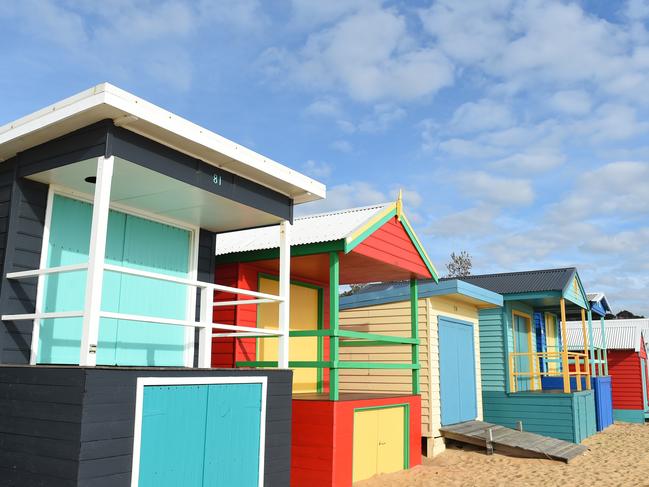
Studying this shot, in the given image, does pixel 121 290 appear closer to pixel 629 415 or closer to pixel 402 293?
pixel 402 293

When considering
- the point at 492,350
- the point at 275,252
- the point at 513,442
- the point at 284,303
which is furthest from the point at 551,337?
the point at 284,303

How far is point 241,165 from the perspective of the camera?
740cm

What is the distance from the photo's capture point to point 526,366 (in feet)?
59.8

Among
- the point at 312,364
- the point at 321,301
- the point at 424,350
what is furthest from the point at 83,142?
the point at 424,350

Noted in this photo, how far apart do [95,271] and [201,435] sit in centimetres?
201

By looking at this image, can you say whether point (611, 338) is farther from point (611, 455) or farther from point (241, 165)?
point (241, 165)

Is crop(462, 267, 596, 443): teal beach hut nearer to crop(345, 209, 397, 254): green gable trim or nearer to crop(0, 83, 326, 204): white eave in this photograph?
crop(345, 209, 397, 254): green gable trim

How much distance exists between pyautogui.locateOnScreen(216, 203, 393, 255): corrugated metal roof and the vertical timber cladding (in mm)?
3851

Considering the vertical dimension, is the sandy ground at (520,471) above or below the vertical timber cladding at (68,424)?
below

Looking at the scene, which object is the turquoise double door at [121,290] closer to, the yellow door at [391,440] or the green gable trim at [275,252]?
the green gable trim at [275,252]

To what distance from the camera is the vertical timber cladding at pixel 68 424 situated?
5.20 metres

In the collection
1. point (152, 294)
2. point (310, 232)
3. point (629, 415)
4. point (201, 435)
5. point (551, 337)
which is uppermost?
point (310, 232)

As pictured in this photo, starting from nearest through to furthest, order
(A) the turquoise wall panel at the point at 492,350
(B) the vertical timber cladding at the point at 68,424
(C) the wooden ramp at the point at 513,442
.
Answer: (B) the vertical timber cladding at the point at 68,424
(C) the wooden ramp at the point at 513,442
(A) the turquoise wall panel at the point at 492,350

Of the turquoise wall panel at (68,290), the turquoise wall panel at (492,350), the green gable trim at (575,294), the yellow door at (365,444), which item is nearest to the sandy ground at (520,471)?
the yellow door at (365,444)
